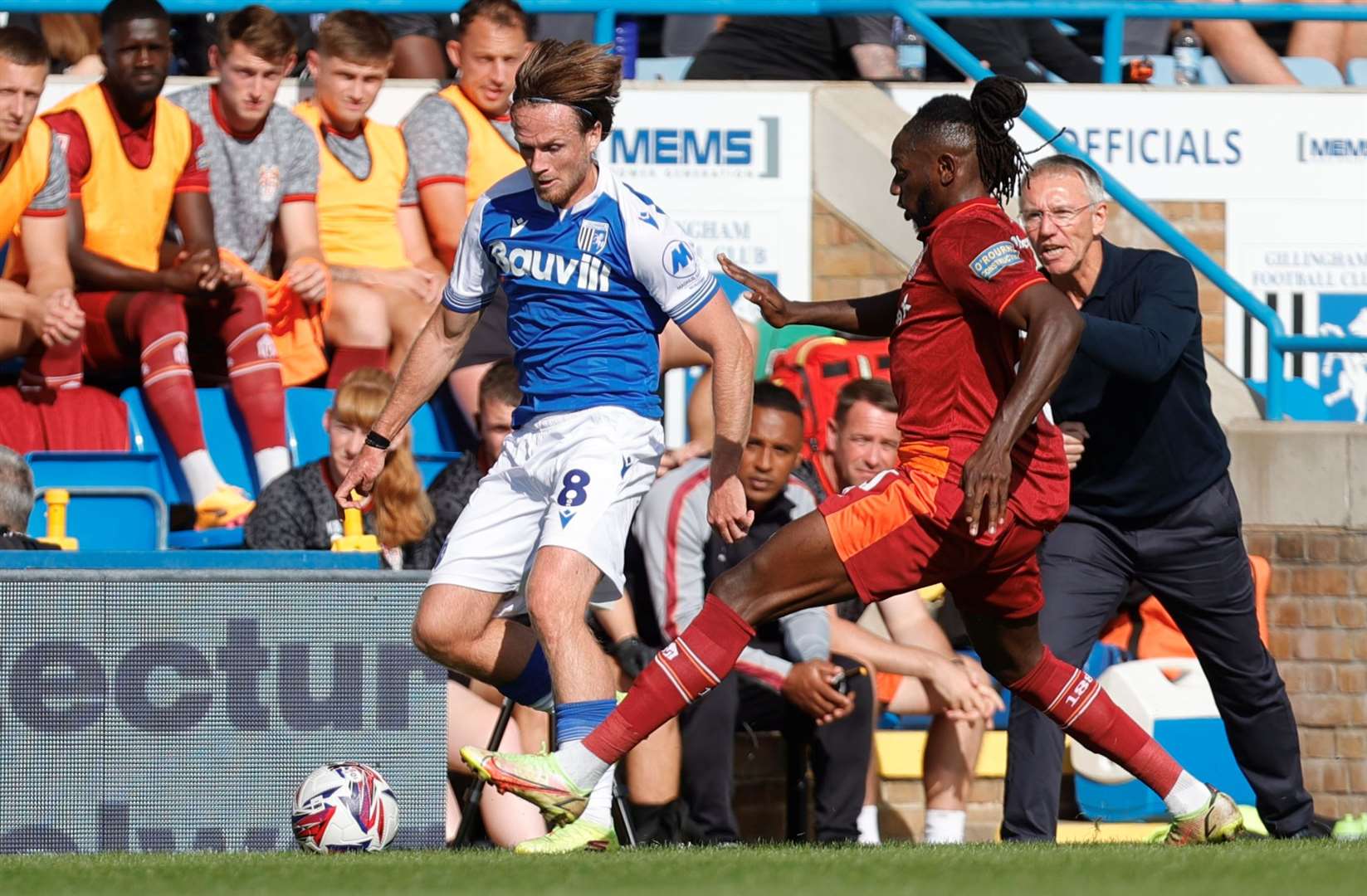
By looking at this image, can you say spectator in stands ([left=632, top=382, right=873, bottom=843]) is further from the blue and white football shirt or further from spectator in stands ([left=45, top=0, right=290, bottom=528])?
spectator in stands ([left=45, top=0, right=290, bottom=528])

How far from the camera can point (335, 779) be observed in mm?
6758

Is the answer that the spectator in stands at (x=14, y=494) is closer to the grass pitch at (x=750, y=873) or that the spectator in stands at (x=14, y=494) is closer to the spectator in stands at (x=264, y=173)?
the grass pitch at (x=750, y=873)

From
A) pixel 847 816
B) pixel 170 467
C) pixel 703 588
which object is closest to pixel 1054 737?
pixel 847 816

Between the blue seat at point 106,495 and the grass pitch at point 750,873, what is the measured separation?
281 cm

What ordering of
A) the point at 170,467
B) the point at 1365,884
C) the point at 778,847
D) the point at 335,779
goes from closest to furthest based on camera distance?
the point at 1365,884 < the point at 778,847 < the point at 335,779 < the point at 170,467

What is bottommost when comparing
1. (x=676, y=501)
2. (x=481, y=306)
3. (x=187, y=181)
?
(x=676, y=501)

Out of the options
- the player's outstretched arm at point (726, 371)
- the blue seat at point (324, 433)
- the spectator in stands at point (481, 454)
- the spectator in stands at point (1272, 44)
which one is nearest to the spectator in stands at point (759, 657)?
the spectator in stands at point (481, 454)

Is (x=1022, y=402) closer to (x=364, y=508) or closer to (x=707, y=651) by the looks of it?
(x=707, y=651)

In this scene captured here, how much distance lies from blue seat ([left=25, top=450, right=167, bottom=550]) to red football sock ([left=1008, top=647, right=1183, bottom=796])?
391 centimetres

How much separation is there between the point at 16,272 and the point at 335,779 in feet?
12.6

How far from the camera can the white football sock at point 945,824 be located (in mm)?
8383

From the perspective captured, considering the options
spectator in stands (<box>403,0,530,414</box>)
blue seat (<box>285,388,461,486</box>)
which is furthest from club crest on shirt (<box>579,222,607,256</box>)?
spectator in stands (<box>403,0,530,414</box>)

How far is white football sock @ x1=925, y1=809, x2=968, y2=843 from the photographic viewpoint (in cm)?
838

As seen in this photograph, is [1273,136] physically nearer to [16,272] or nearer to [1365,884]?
[16,272]
